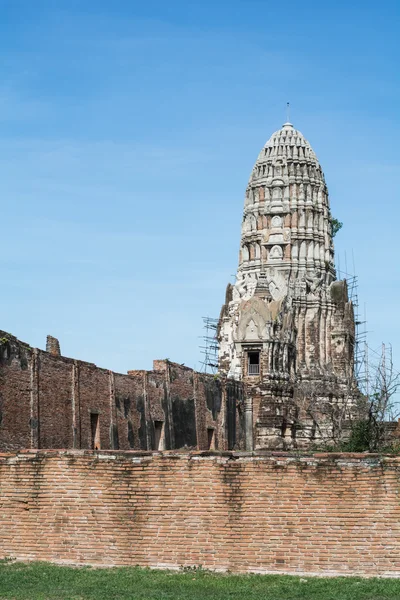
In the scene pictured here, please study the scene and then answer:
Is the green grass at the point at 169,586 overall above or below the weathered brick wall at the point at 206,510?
below

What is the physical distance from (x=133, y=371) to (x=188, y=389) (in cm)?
469

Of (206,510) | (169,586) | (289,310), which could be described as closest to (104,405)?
(206,510)

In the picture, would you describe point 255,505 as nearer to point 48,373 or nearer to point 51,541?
point 51,541

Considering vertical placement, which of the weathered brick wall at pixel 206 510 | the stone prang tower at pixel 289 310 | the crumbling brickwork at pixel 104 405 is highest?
the stone prang tower at pixel 289 310

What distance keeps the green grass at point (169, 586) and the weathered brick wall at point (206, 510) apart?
440 mm

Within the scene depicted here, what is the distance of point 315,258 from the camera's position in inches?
2076

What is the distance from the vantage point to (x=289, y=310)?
50.1 meters

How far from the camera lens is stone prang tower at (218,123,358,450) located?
46.8 meters

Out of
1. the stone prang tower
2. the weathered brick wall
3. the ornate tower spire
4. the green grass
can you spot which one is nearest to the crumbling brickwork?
the stone prang tower

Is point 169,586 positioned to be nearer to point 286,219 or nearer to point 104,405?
point 104,405

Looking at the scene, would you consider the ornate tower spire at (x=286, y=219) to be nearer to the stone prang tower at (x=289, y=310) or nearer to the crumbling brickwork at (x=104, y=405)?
the stone prang tower at (x=289, y=310)

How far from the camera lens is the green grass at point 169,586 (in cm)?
1445

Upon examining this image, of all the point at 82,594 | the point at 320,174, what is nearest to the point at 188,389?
the point at 320,174

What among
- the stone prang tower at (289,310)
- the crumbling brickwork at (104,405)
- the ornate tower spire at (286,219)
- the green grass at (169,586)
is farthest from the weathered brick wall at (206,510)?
the ornate tower spire at (286,219)
